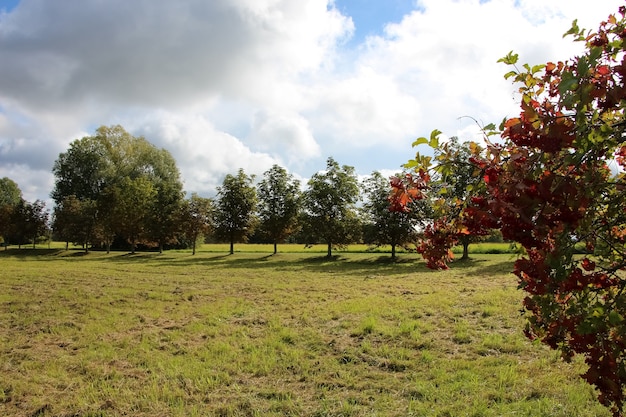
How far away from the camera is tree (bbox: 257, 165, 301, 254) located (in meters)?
39.4

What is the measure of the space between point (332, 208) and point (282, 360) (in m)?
30.3

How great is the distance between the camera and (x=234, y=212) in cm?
4041

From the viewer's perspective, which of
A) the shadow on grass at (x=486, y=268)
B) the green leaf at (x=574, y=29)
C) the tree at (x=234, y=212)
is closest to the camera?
the green leaf at (x=574, y=29)

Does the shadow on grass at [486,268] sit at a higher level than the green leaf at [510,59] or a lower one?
lower

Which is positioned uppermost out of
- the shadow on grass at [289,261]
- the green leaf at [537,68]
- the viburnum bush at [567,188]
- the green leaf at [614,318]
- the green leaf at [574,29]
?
the green leaf at [574,29]

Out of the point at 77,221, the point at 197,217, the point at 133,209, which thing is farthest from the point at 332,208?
the point at 77,221

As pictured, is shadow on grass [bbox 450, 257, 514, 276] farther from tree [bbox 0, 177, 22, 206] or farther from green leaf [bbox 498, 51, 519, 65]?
tree [bbox 0, 177, 22, 206]

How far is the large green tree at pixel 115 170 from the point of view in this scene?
144 ft

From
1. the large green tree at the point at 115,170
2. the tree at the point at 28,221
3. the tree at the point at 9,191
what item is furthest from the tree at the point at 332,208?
the tree at the point at 9,191

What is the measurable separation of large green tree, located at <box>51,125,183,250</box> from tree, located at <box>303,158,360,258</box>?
49.3 feet

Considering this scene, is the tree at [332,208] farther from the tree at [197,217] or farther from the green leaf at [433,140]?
the green leaf at [433,140]

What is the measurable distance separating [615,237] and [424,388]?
3.21 meters

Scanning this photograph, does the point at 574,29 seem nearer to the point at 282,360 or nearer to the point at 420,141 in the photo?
the point at 420,141

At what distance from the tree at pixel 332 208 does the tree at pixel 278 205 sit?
2.16m
